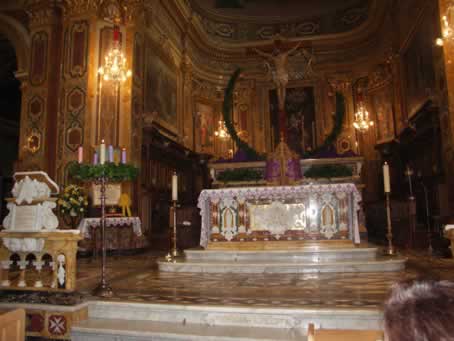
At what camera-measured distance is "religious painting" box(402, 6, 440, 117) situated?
946 cm

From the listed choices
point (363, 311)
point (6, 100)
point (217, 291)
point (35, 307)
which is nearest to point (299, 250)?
point (217, 291)

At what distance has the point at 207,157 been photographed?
50.2 ft

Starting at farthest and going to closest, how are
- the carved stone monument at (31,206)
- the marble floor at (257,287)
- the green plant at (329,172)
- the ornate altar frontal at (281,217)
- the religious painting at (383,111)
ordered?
the religious painting at (383,111)
the green plant at (329,172)
the ornate altar frontal at (281,217)
the carved stone monument at (31,206)
the marble floor at (257,287)

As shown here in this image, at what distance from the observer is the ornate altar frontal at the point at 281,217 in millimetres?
6492

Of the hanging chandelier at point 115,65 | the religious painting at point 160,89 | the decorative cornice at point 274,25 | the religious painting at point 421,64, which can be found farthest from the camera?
the decorative cornice at point 274,25

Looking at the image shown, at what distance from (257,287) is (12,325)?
265cm

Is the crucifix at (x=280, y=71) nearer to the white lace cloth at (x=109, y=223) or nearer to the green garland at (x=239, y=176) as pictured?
the green garland at (x=239, y=176)

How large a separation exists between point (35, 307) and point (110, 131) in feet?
21.1

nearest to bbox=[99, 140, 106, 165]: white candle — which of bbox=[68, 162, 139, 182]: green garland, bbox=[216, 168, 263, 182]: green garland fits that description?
bbox=[68, 162, 139, 182]: green garland

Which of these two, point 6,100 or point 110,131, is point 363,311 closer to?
point 110,131

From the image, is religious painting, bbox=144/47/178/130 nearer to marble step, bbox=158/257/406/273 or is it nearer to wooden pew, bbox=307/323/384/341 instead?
marble step, bbox=158/257/406/273

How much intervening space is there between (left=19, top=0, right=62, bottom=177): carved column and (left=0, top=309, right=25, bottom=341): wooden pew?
7944 mm

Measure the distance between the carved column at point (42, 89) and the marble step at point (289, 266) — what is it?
5.89m

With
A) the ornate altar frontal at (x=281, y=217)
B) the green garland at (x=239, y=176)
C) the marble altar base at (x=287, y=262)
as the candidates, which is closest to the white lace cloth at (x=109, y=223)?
the green garland at (x=239, y=176)
